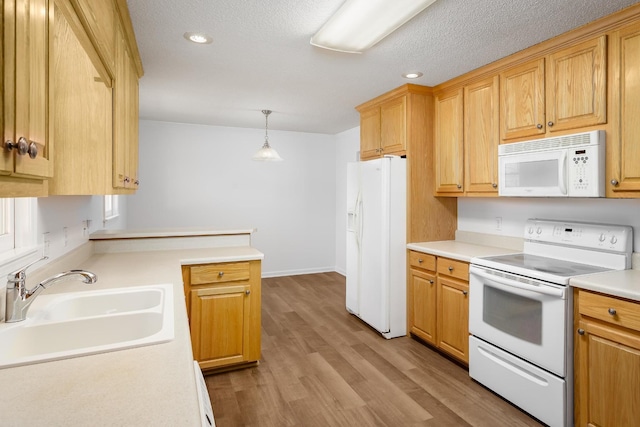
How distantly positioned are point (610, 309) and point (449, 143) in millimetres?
1864

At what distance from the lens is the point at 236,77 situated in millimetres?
3133

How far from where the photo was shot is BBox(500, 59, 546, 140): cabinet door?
2469mm

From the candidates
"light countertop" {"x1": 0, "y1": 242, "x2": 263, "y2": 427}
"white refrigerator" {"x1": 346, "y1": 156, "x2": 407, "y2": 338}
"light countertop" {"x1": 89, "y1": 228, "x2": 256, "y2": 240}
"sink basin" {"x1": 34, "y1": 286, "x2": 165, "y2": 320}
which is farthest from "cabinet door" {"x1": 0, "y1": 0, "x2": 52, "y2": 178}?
"white refrigerator" {"x1": 346, "y1": 156, "x2": 407, "y2": 338}

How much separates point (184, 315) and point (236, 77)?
236 centimetres

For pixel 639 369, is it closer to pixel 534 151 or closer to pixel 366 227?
pixel 534 151

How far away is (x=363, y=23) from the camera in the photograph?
203cm

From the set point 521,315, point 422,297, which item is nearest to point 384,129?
point 422,297

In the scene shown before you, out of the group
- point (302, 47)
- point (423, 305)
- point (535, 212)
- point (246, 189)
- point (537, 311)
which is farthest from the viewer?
point (246, 189)

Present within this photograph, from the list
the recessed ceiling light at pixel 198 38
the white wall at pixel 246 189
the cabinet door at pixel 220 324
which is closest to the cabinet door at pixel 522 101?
the recessed ceiling light at pixel 198 38

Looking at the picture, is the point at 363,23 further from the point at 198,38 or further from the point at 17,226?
the point at 17,226

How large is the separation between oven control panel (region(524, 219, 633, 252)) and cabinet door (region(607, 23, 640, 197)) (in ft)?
1.00

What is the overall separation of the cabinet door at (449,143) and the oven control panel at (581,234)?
2.19 ft

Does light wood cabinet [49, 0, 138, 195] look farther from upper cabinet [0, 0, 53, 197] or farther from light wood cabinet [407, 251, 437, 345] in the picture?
light wood cabinet [407, 251, 437, 345]

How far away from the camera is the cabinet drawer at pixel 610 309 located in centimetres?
170
